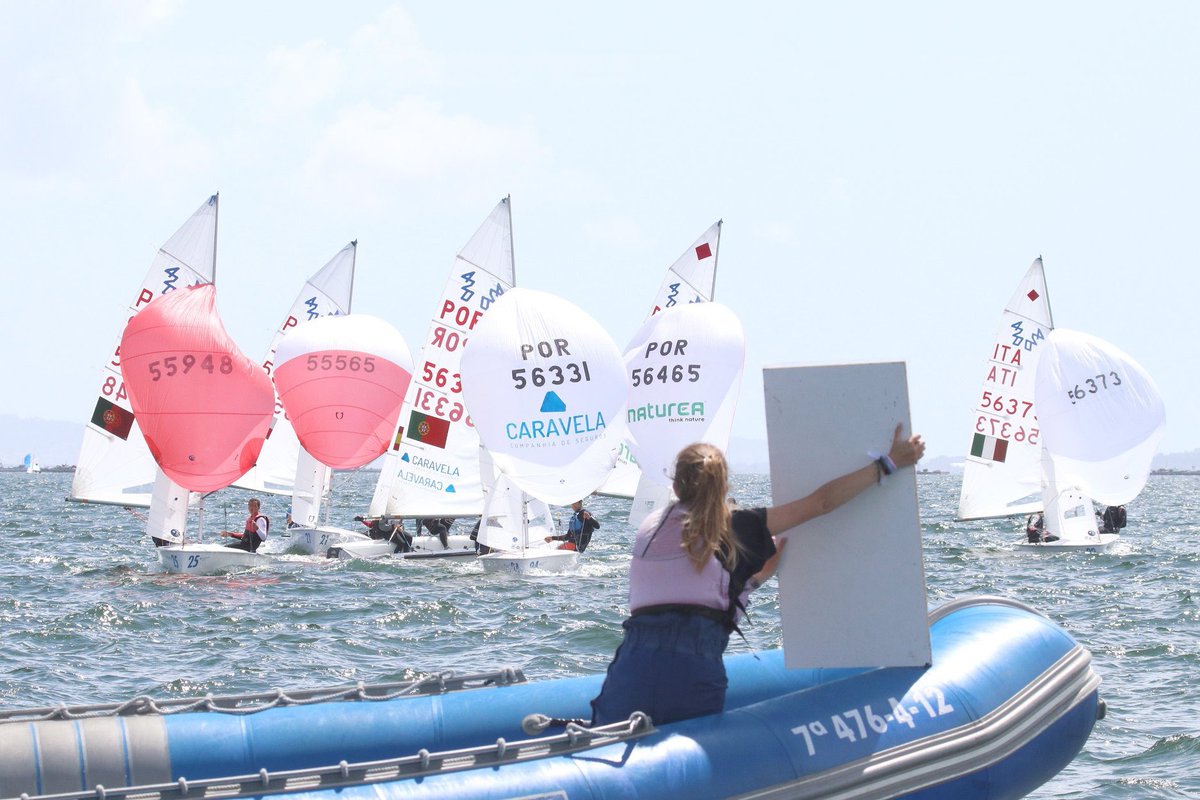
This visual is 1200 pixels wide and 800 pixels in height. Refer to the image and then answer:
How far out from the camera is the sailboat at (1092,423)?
22766 millimetres

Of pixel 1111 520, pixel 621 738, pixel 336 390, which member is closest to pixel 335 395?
pixel 336 390

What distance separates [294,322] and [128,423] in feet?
21.9

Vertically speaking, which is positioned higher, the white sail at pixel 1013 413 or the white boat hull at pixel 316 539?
the white sail at pixel 1013 413

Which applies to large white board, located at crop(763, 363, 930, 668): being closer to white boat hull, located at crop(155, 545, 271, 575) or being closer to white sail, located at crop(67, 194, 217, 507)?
white boat hull, located at crop(155, 545, 271, 575)

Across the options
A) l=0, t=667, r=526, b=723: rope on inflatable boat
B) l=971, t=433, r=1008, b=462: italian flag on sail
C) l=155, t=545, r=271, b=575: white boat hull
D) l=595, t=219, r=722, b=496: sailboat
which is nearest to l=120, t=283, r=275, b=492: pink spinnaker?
l=155, t=545, r=271, b=575: white boat hull

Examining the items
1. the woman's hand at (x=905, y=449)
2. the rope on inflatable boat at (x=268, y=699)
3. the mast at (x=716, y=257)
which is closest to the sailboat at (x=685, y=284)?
the mast at (x=716, y=257)

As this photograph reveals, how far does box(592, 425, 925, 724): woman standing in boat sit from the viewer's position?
4086 millimetres

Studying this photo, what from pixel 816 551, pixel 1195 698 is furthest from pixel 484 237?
pixel 816 551

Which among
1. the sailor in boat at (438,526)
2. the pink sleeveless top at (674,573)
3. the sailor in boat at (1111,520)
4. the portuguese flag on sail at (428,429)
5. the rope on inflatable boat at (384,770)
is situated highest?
the portuguese flag on sail at (428,429)

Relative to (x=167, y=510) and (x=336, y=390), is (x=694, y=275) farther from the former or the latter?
(x=167, y=510)

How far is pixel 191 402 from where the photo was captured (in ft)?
57.3

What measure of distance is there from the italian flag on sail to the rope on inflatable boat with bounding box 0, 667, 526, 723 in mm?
21639

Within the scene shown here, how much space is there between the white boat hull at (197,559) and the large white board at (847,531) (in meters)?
13.9

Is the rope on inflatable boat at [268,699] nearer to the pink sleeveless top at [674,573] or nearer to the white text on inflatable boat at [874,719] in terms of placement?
the pink sleeveless top at [674,573]
